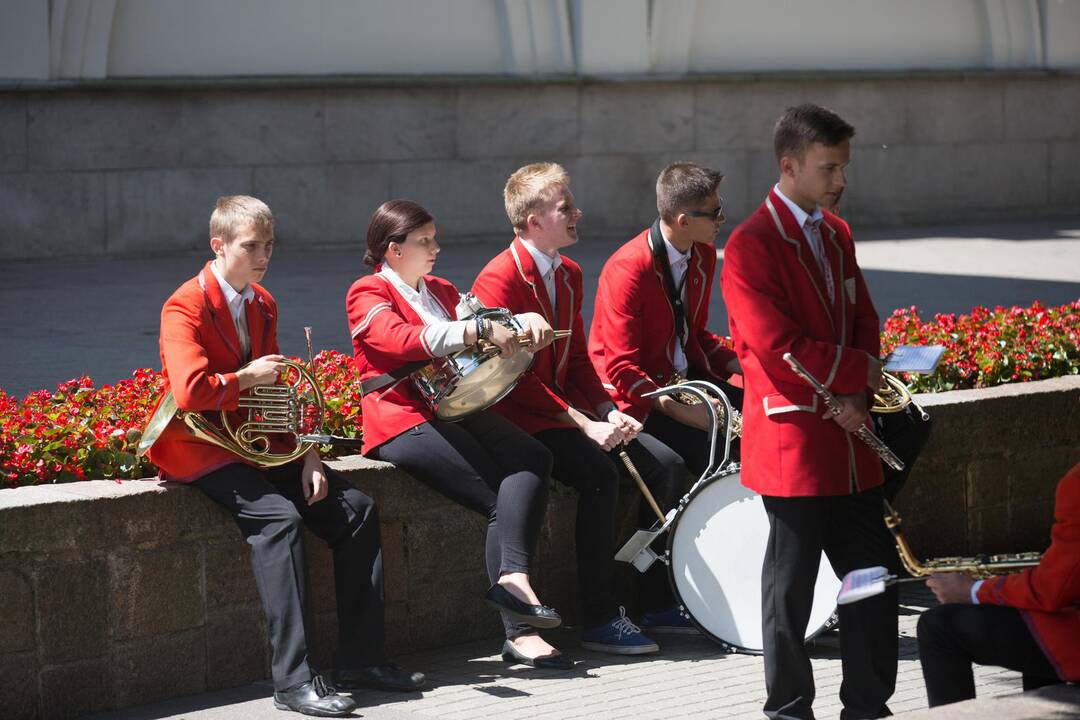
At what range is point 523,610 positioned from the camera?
5895 millimetres

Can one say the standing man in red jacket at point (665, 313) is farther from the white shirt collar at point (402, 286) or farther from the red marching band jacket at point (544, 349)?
the white shirt collar at point (402, 286)

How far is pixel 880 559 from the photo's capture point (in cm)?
488

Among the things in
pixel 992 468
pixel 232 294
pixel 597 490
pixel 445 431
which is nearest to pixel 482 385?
pixel 445 431

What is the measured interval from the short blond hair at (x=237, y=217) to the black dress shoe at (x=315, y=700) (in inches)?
57.4

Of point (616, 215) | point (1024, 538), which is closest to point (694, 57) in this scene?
point (616, 215)

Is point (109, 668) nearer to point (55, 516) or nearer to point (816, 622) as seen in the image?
point (55, 516)

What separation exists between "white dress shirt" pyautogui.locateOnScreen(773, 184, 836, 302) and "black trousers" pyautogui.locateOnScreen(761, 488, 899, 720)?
1.97 ft

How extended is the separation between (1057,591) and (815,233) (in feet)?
4.03

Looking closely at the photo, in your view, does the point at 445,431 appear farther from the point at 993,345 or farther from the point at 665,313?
the point at 993,345

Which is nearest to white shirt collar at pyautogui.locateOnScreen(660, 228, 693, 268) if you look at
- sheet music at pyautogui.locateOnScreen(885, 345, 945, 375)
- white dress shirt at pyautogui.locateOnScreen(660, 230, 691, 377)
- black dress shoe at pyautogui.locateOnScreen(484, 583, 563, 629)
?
white dress shirt at pyautogui.locateOnScreen(660, 230, 691, 377)

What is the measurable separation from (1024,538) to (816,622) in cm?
199

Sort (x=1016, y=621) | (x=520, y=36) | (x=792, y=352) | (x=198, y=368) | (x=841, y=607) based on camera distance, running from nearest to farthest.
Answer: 1. (x=1016, y=621)
2. (x=792, y=352)
3. (x=841, y=607)
4. (x=198, y=368)
5. (x=520, y=36)

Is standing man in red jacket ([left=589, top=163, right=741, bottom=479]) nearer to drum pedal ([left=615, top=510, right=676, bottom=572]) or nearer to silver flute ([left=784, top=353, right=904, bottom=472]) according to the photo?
drum pedal ([left=615, top=510, right=676, bottom=572])

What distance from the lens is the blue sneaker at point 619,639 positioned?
6.23m
